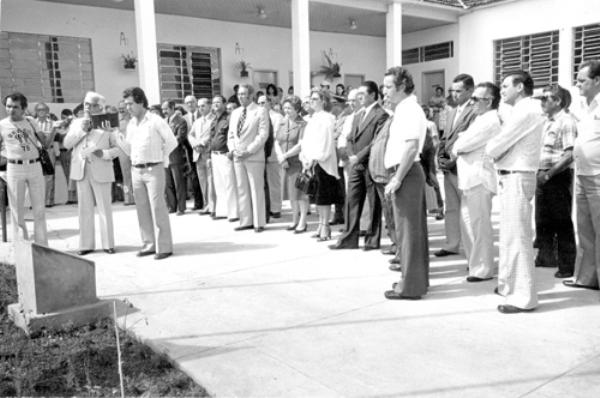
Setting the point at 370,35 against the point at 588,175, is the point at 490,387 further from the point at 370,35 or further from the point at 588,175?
the point at 370,35

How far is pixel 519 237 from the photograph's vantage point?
4.45 metres

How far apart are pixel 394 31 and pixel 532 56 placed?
420cm

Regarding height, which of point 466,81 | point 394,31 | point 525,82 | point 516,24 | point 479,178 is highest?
point 516,24

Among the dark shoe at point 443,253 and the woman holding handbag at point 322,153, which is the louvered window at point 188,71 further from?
the dark shoe at point 443,253

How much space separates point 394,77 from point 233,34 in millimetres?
12708

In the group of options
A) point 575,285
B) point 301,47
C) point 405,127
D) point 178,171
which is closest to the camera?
point 405,127

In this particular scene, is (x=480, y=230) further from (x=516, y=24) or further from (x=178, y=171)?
(x=516, y=24)

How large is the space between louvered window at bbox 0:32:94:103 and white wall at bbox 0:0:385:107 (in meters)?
0.20

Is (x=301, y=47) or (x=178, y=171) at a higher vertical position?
(x=301, y=47)

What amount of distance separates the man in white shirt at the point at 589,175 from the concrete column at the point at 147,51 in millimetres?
9330

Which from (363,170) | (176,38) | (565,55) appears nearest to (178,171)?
(363,170)

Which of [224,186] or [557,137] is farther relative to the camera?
[224,186]

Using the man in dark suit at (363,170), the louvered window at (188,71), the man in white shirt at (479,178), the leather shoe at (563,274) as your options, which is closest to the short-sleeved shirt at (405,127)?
the man in white shirt at (479,178)

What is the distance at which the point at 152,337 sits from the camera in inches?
166
